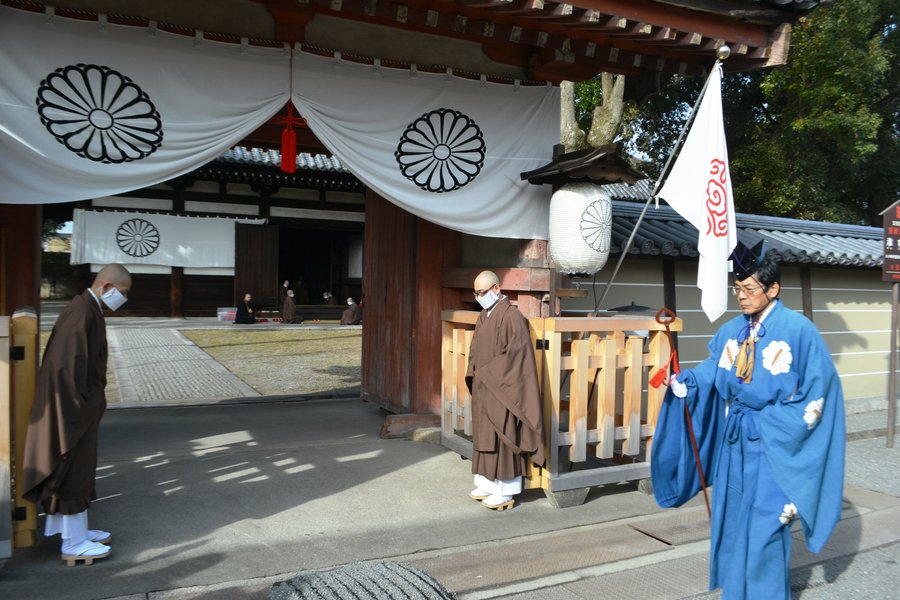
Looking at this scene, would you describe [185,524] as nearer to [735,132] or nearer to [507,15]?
[507,15]

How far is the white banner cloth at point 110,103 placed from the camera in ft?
15.0

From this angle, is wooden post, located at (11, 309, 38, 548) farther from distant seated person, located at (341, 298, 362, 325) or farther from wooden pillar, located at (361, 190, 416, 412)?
distant seated person, located at (341, 298, 362, 325)

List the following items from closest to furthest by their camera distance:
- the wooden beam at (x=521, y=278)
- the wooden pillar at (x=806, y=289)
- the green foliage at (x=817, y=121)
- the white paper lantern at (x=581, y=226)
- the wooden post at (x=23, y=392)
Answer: the wooden post at (x=23, y=392) → the white paper lantern at (x=581, y=226) → the wooden beam at (x=521, y=278) → the wooden pillar at (x=806, y=289) → the green foliage at (x=817, y=121)

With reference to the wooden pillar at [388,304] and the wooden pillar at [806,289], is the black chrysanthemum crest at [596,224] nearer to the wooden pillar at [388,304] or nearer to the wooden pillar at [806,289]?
the wooden pillar at [388,304]

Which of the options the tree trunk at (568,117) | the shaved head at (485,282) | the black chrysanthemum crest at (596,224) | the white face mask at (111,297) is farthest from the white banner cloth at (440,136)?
the tree trunk at (568,117)

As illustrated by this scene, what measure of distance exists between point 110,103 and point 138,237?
16.8m

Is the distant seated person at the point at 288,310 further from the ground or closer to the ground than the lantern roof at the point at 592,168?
closer to the ground

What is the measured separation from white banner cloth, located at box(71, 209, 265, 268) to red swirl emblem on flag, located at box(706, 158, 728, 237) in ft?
60.0

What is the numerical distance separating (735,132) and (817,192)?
16.7 ft

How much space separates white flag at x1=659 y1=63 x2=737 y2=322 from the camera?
5.01 m

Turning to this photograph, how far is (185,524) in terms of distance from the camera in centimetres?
467

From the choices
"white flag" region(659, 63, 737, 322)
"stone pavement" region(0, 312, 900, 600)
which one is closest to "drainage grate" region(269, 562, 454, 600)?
"stone pavement" region(0, 312, 900, 600)

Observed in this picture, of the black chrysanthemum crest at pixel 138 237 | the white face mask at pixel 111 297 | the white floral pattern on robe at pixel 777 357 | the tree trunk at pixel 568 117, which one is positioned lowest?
the white floral pattern on robe at pixel 777 357

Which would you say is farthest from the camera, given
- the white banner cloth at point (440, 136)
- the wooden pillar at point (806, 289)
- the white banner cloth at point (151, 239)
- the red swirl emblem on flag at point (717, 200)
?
the white banner cloth at point (151, 239)
